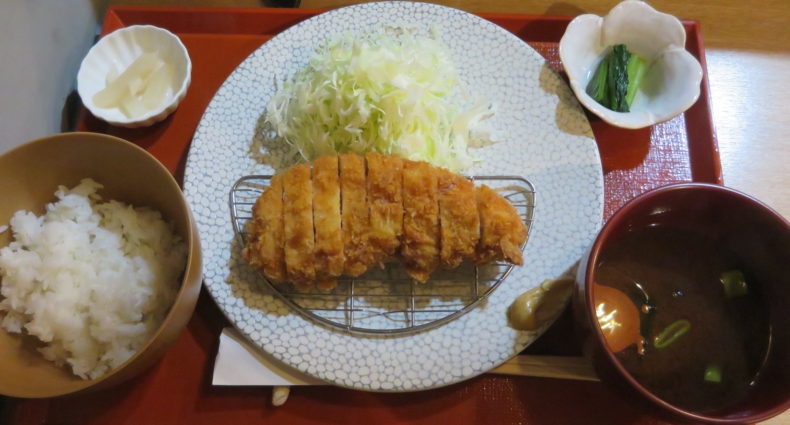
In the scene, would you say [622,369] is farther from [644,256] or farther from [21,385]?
[21,385]

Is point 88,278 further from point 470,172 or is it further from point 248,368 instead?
point 470,172

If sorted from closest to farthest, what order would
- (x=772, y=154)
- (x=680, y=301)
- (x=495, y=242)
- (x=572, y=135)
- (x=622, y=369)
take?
(x=622, y=369) → (x=680, y=301) → (x=495, y=242) → (x=572, y=135) → (x=772, y=154)

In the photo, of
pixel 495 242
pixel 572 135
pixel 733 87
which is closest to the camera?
pixel 495 242

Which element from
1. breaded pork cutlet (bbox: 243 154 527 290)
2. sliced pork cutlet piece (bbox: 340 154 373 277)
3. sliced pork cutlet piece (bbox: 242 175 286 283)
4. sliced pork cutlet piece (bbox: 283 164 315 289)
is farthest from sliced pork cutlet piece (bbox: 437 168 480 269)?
sliced pork cutlet piece (bbox: 242 175 286 283)

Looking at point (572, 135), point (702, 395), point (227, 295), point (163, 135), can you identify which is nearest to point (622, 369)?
point (702, 395)

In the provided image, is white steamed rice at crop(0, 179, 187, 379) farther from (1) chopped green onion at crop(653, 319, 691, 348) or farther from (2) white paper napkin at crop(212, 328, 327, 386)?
(1) chopped green onion at crop(653, 319, 691, 348)

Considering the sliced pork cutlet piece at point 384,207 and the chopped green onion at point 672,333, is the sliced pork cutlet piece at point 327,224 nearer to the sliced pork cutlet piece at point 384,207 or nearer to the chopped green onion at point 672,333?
the sliced pork cutlet piece at point 384,207
